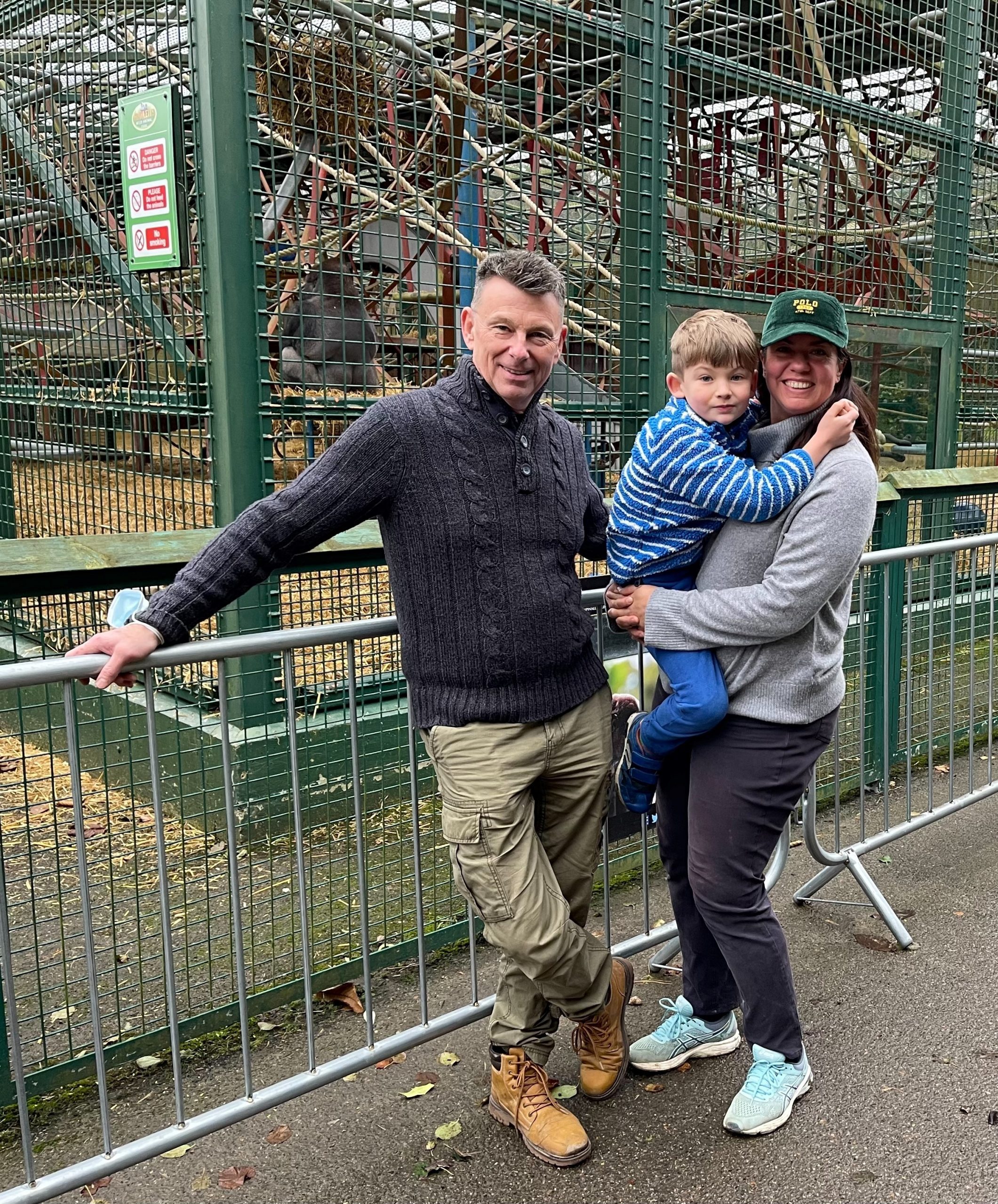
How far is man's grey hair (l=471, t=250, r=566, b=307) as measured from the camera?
2.75 metres

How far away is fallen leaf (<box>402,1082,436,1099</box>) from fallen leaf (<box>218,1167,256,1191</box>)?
20.0 inches

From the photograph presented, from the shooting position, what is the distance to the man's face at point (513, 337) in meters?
2.75

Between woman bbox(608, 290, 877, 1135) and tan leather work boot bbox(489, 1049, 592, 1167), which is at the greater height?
woman bbox(608, 290, 877, 1135)

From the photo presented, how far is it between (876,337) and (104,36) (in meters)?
4.49

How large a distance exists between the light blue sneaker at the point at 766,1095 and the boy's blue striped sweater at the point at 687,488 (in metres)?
1.44

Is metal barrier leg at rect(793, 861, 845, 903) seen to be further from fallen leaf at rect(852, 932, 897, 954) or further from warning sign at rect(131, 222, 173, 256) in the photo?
warning sign at rect(131, 222, 173, 256)

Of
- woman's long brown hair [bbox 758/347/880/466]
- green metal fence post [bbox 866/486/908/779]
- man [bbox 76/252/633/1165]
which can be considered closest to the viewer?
man [bbox 76/252/633/1165]

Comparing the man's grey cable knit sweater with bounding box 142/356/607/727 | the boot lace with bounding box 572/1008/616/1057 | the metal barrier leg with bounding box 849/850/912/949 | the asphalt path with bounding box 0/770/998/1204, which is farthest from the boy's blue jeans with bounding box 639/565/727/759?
the metal barrier leg with bounding box 849/850/912/949

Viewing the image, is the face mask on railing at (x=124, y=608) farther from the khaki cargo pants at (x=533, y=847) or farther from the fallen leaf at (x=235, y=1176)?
the fallen leaf at (x=235, y=1176)

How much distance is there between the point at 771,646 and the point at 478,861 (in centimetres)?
95

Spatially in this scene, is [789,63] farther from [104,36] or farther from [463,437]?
[463,437]

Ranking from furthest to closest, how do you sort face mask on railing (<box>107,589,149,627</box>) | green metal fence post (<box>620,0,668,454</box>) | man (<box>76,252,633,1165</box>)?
green metal fence post (<box>620,0,668,454</box>), man (<box>76,252,633,1165</box>), face mask on railing (<box>107,589,149,627</box>)

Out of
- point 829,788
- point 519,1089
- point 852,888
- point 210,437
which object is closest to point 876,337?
point 829,788

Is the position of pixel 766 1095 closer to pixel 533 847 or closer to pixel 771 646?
pixel 533 847
